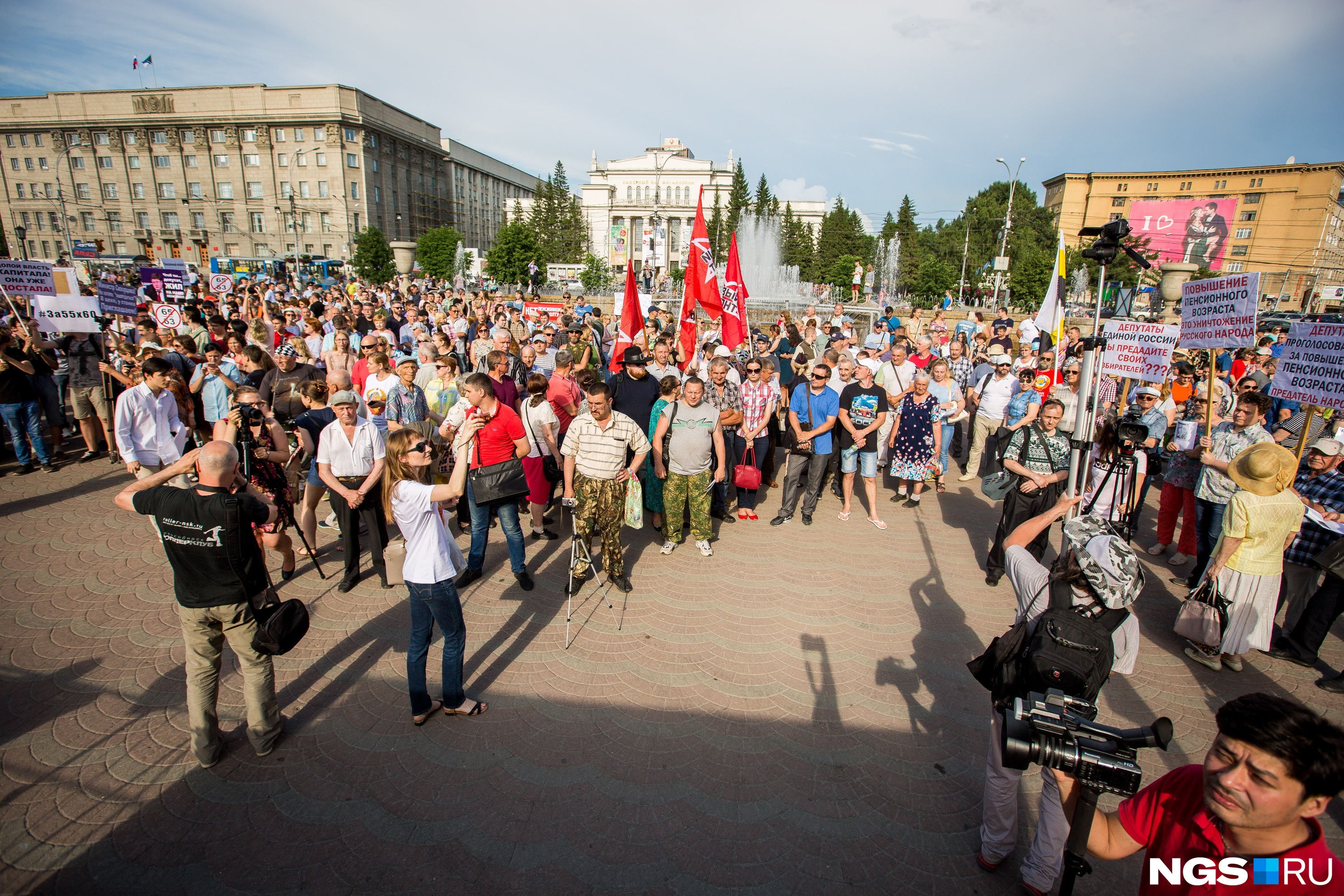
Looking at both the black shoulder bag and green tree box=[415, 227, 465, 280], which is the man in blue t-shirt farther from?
green tree box=[415, 227, 465, 280]

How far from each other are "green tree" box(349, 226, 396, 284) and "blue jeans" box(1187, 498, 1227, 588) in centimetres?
5799

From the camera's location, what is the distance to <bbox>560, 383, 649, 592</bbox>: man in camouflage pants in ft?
18.1

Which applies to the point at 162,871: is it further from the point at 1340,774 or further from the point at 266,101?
the point at 266,101

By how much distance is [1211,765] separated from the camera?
1722 mm

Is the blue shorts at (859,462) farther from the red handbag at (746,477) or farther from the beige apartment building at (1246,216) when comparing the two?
the beige apartment building at (1246,216)

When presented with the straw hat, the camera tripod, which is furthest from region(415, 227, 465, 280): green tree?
the straw hat

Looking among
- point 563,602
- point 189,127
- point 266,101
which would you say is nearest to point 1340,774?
point 563,602

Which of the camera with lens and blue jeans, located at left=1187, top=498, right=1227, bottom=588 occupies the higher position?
the camera with lens

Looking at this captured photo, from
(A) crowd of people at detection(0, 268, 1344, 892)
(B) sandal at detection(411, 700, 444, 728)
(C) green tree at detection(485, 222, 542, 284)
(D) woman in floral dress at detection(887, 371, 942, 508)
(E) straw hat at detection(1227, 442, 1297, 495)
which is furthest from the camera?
(C) green tree at detection(485, 222, 542, 284)

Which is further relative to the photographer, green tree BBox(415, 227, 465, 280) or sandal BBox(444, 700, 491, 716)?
green tree BBox(415, 227, 465, 280)

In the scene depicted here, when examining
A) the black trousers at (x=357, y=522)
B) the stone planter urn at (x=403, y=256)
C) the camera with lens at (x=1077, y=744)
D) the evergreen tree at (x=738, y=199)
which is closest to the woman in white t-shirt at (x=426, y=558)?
the black trousers at (x=357, y=522)

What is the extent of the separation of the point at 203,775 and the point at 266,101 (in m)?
90.1

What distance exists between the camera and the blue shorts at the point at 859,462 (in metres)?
7.75

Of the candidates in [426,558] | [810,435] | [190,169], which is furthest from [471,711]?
[190,169]
